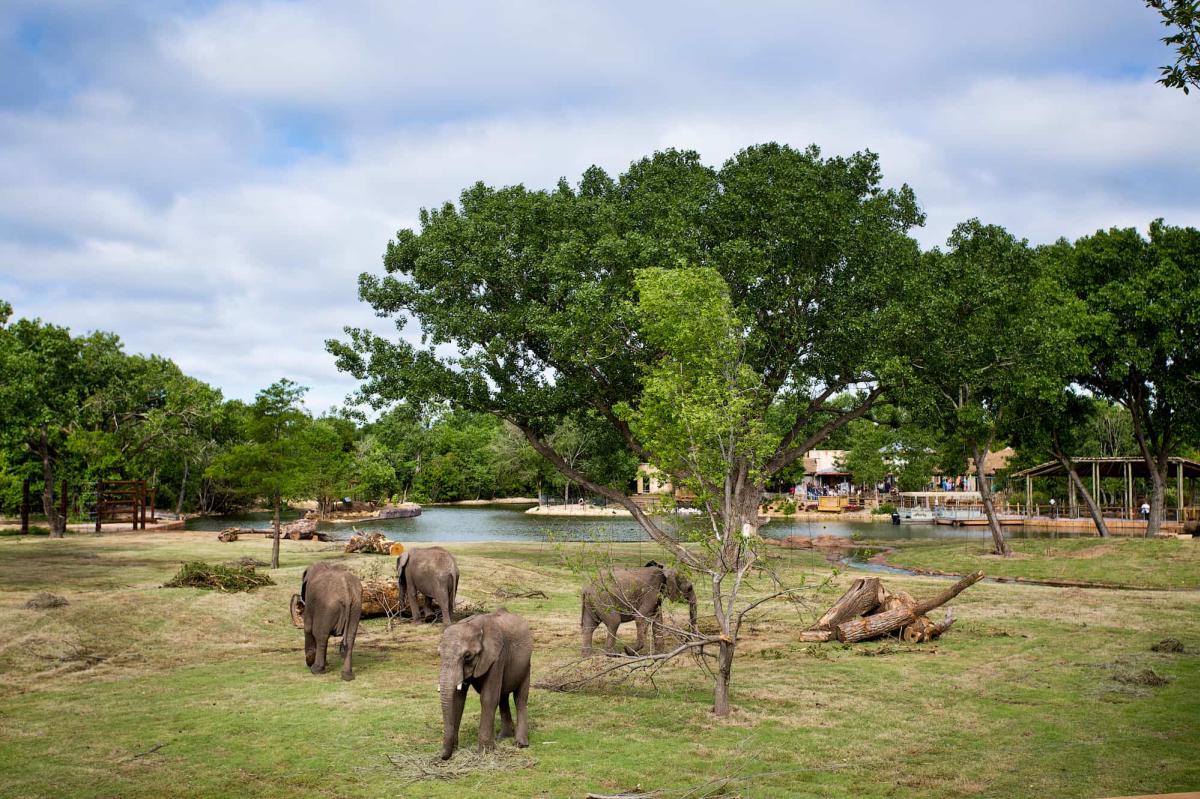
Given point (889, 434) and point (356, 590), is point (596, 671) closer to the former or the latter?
point (356, 590)

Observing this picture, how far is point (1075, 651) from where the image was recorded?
53.9 ft

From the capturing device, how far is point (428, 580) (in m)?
18.7

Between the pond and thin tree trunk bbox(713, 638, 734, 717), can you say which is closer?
thin tree trunk bbox(713, 638, 734, 717)

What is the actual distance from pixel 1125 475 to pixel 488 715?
64329 mm

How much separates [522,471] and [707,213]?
231 feet

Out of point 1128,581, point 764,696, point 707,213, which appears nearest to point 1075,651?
point 764,696

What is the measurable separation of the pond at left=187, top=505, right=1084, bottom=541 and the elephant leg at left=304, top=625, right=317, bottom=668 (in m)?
34.8

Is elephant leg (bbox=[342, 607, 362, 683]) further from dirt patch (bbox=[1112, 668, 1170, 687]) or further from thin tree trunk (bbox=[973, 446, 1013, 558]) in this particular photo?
thin tree trunk (bbox=[973, 446, 1013, 558])

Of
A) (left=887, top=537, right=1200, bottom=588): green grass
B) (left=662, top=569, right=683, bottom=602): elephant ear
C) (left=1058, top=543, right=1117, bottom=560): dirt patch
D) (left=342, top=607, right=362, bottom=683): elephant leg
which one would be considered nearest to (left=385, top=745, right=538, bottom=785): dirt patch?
(left=342, top=607, right=362, bottom=683): elephant leg

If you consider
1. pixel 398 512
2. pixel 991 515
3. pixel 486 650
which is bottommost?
pixel 398 512

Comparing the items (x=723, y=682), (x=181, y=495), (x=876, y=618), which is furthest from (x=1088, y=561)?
(x=181, y=495)

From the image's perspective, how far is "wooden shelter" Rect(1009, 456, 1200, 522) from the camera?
52625 mm

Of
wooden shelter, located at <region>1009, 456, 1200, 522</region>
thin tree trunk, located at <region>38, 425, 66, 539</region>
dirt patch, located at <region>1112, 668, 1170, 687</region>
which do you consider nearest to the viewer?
dirt patch, located at <region>1112, 668, 1170, 687</region>

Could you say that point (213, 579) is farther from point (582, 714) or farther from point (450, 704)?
point (450, 704)
